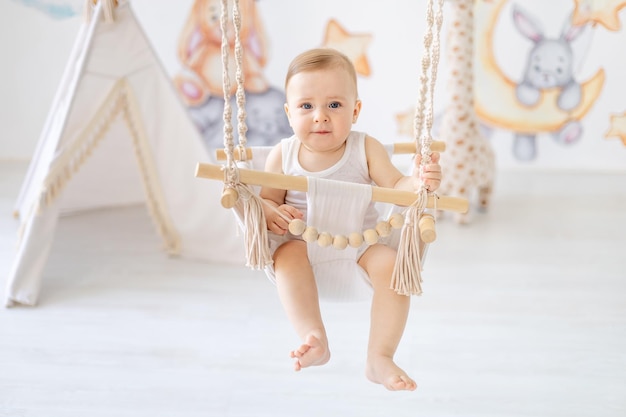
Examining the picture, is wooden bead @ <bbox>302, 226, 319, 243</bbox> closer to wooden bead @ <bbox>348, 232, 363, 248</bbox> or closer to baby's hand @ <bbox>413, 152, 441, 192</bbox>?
wooden bead @ <bbox>348, 232, 363, 248</bbox>

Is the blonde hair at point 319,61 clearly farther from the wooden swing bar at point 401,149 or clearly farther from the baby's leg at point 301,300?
the baby's leg at point 301,300

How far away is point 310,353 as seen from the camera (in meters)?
1.27

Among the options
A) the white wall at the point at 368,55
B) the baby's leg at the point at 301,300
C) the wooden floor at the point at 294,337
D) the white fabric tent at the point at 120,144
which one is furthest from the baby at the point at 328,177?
the white wall at the point at 368,55

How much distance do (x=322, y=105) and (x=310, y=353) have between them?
1.41 feet

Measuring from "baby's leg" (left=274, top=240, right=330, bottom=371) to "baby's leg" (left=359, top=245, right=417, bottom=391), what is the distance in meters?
0.09

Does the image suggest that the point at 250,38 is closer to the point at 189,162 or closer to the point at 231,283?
the point at 189,162

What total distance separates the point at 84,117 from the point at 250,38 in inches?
45.4

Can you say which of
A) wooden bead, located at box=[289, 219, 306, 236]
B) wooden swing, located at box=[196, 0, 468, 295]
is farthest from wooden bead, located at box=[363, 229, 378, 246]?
wooden bead, located at box=[289, 219, 306, 236]

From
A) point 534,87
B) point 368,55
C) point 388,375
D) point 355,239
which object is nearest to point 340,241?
point 355,239

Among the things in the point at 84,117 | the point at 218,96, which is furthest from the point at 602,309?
the point at 218,96

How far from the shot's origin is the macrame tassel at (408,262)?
1321mm

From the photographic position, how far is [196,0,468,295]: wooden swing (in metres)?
1.27

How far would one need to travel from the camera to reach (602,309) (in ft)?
7.54

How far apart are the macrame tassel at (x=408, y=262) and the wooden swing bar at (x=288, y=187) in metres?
0.04
